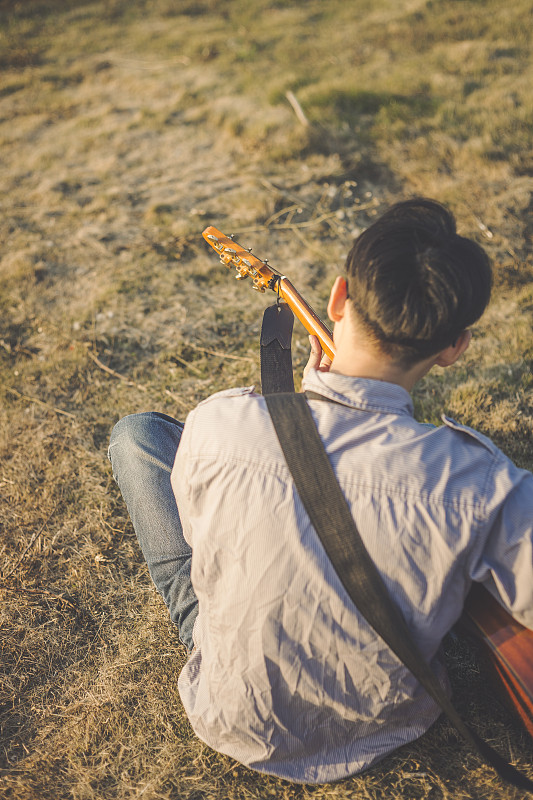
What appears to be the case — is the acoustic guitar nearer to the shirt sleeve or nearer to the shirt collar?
the shirt sleeve

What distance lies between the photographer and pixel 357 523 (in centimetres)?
122

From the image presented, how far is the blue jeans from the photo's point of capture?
188cm

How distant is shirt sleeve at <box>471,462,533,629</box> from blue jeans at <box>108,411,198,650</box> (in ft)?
3.22

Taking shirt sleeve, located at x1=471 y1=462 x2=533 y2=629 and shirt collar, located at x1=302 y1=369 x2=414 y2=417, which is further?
shirt collar, located at x1=302 y1=369 x2=414 y2=417

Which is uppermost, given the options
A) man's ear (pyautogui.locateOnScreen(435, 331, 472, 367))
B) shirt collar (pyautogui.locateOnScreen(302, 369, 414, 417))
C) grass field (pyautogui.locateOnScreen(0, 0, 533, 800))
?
shirt collar (pyautogui.locateOnScreen(302, 369, 414, 417))

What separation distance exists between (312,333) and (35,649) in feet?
5.81

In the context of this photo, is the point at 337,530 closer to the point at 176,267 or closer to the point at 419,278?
the point at 419,278

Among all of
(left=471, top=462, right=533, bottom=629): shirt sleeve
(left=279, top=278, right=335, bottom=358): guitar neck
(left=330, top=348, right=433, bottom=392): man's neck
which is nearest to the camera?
(left=471, top=462, right=533, bottom=629): shirt sleeve

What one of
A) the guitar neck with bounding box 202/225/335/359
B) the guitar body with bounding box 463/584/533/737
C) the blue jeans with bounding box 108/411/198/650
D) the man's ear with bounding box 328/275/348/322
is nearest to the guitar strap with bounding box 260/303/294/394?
the guitar neck with bounding box 202/225/335/359

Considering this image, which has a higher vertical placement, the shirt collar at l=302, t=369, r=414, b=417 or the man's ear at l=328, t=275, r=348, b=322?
the man's ear at l=328, t=275, r=348, b=322

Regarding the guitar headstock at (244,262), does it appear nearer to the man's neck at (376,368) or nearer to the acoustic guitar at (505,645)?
the man's neck at (376,368)

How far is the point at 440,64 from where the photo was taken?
6.18 metres

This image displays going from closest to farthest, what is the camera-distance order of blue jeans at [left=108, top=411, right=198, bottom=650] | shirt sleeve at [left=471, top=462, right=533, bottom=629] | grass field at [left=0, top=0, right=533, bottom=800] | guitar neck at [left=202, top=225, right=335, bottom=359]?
shirt sleeve at [left=471, top=462, right=533, bottom=629] → blue jeans at [left=108, top=411, right=198, bottom=650] → grass field at [left=0, top=0, right=533, bottom=800] → guitar neck at [left=202, top=225, right=335, bottom=359]

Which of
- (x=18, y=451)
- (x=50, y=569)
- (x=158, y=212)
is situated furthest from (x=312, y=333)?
(x=158, y=212)
